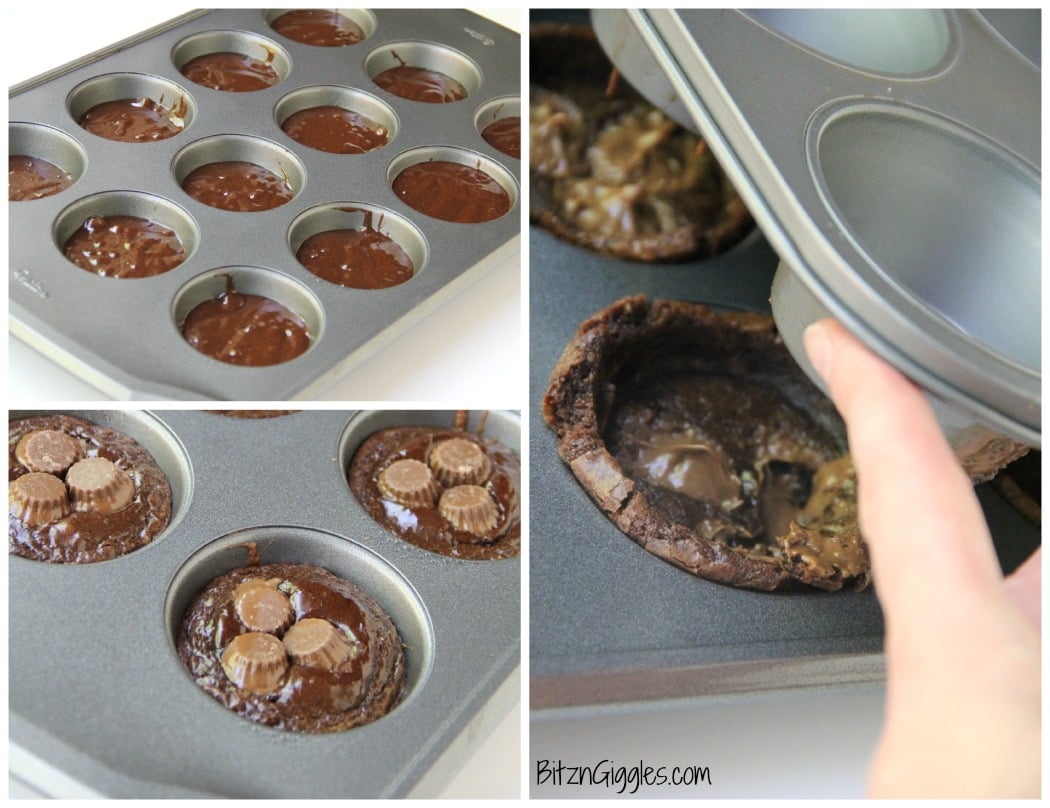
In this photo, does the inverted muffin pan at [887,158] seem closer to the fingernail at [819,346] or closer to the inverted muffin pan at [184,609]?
the fingernail at [819,346]

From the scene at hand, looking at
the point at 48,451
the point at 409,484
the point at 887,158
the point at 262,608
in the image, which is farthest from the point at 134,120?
the point at 887,158

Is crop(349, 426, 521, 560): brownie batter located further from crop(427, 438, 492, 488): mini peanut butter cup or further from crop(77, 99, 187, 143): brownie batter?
crop(77, 99, 187, 143): brownie batter

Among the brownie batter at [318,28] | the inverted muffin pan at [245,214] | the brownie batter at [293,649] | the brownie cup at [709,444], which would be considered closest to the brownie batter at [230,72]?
the inverted muffin pan at [245,214]

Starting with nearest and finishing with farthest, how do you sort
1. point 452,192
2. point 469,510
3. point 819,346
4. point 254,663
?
point 819,346 → point 254,663 → point 469,510 → point 452,192

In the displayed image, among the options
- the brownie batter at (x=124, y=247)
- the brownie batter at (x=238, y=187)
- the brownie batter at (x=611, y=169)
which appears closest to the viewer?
the brownie batter at (x=124, y=247)

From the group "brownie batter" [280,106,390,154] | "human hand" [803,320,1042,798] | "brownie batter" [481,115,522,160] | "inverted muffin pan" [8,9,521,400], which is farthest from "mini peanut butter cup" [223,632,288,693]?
"brownie batter" [481,115,522,160]

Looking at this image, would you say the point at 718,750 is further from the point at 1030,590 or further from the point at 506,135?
the point at 506,135

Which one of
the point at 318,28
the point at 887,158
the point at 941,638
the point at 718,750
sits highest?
the point at 887,158
